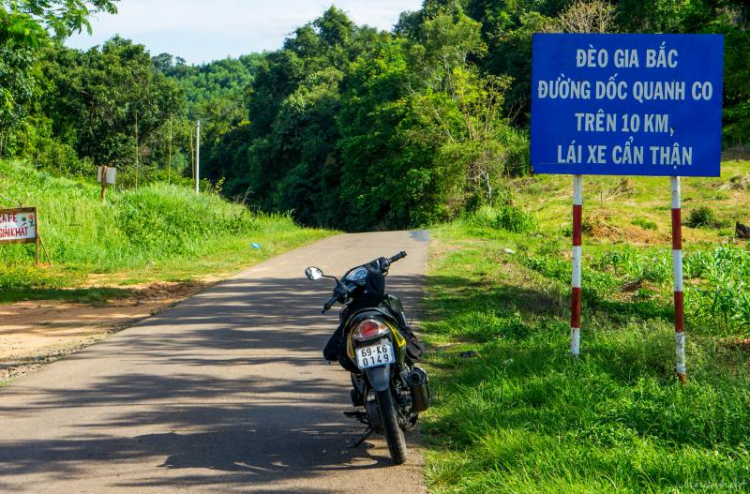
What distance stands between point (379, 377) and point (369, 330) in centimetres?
31

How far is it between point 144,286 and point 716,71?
1071cm

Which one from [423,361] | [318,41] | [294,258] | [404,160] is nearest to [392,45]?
[404,160]

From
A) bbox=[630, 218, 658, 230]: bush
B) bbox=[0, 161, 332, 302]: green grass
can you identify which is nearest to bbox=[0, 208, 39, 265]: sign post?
bbox=[0, 161, 332, 302]: green grass

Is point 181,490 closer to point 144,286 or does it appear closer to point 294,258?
point 144,286

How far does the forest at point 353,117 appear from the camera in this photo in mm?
40562

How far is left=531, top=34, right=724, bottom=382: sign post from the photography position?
7.29 meters

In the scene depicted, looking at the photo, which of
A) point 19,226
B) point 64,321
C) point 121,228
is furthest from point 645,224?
point 64,321

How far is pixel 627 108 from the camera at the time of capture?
7.42m

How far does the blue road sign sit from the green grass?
897cm

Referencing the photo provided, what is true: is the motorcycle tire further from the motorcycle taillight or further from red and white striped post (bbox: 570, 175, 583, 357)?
red and white striped post (bbox: 570, 175, 583, 357)

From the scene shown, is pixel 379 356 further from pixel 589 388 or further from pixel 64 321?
pixel 64 321

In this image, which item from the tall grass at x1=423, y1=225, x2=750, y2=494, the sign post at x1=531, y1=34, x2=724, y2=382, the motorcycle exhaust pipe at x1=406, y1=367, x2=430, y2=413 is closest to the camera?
the tall grass at x1=423, y1=225, x2=750, y2=494

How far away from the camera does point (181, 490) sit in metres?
4.79

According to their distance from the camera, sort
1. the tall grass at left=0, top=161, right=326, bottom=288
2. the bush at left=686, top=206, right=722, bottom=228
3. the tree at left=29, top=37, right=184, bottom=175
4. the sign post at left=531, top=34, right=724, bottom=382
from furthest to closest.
A: the tree at left=29, top=37, right=184, bottom=175, the bush at left=686, top=206, right=722, bottom=228, the tall grass at left=0, top=161, right=326, bottom=288, the sign post at left=531, top=34, right=724, bottom=382
